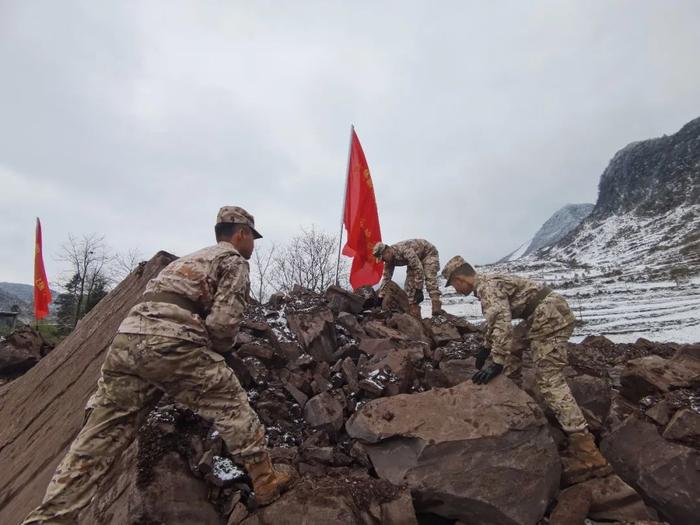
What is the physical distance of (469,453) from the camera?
334cm

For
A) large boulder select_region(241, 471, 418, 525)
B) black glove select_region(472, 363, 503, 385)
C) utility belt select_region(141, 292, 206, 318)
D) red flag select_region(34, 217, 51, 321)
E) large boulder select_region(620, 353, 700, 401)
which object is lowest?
large boulder select_region(620, 353, 700, 401)

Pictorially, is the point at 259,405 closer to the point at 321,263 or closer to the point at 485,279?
the point at 485,279

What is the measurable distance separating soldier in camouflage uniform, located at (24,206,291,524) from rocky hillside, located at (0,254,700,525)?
0.42m

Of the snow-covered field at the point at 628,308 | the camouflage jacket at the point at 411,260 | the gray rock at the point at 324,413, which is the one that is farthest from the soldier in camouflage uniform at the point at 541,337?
the snow-covered field at the point at 628,308

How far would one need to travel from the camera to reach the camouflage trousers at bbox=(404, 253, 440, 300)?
773cm

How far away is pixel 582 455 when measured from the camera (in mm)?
3740

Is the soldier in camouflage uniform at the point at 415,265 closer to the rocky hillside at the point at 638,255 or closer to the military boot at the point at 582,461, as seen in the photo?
the military boot at the point at 582,461

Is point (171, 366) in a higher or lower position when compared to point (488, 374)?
higher

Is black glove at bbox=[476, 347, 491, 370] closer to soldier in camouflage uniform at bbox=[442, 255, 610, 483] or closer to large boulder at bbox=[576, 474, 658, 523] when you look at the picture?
soldier in camouflage uniform at bbox=[442, 255, 610, 483]

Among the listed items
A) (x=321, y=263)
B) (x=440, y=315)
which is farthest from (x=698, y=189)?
(x=440, y=315)

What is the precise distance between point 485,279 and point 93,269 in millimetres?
34494

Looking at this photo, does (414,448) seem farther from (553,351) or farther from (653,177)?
(653,177)

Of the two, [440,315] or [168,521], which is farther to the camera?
[440,315]

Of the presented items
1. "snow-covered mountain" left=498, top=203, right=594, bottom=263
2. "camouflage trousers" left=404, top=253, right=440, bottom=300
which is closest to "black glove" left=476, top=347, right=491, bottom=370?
"camouflage trousers" left=404, top=253, right=440, bottom=300
